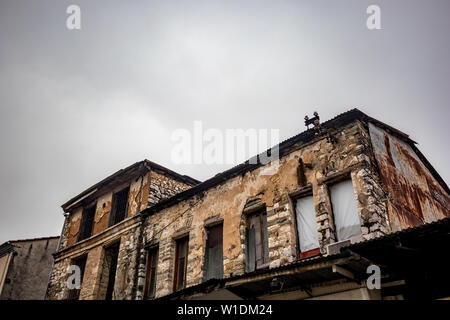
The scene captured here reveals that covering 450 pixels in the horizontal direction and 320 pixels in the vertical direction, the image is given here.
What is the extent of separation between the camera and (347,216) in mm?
8797

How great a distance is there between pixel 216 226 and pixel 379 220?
4.99 m

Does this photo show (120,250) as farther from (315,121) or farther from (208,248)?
(315,121)

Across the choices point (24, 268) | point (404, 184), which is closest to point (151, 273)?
point (404, 184)

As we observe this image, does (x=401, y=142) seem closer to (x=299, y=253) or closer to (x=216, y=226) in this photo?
(x=299, y=253)

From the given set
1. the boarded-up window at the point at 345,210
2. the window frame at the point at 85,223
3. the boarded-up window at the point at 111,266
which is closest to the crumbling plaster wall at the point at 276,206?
the boarded-up window at the point at 345,210

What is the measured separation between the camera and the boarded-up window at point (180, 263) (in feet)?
38.7

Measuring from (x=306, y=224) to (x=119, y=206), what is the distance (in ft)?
27.9

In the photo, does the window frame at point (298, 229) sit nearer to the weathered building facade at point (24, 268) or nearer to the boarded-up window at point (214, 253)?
the boarded-up window at point (214, 253)

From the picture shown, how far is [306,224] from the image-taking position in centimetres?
946

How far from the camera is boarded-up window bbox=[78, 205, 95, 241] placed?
16.2 metres

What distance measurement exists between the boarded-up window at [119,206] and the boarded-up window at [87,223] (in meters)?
1.37

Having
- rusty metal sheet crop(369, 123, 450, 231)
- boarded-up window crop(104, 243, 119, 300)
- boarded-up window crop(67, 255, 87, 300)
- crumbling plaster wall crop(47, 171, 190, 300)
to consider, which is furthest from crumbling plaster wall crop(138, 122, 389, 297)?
boarded-up window crop(67, 255, 87, 300)
